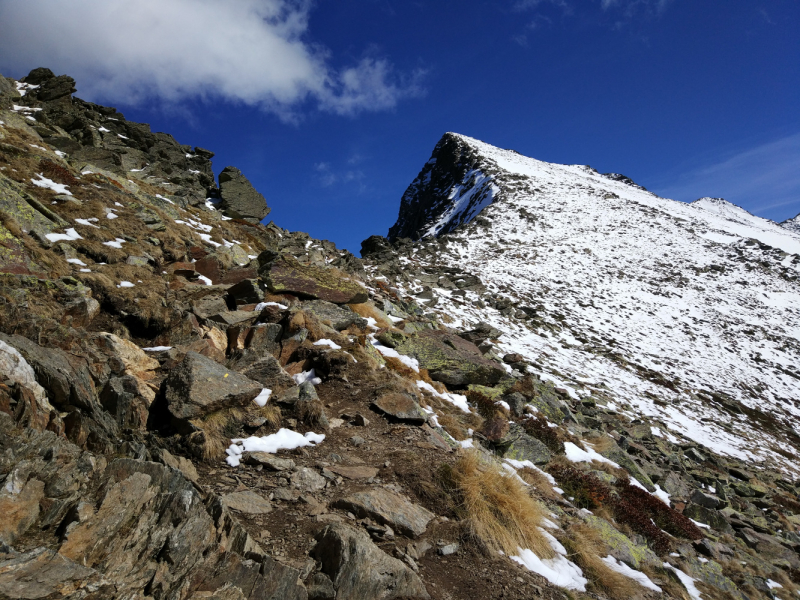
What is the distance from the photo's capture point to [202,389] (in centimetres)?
623

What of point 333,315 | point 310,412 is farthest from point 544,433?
point 333,315

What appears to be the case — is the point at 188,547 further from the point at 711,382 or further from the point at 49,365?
the point at 711,382

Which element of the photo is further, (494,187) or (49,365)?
(494,187)

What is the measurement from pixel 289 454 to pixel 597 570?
489 centimetres

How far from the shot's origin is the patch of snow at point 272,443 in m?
5.92

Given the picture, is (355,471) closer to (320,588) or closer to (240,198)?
(320,588)

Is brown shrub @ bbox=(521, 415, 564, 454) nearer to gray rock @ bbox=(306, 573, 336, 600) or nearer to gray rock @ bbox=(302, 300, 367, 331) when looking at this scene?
gray rock @ bbox=(302, 300, 367, 331)

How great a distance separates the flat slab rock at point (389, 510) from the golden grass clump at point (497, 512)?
2.08 ft

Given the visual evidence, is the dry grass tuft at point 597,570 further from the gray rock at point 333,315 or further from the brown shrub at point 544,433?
the gray rock at point 333,315

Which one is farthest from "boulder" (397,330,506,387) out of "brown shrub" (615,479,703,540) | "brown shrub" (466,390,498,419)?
"brown shrub" (615,479,703,540)

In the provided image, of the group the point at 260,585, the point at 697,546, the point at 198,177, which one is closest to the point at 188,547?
the point at 260,585

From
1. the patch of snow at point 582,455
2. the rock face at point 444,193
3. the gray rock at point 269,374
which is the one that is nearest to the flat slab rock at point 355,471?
the gray rock at point 269,374

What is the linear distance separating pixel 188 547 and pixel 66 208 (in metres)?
14.4

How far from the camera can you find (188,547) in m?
3.35
